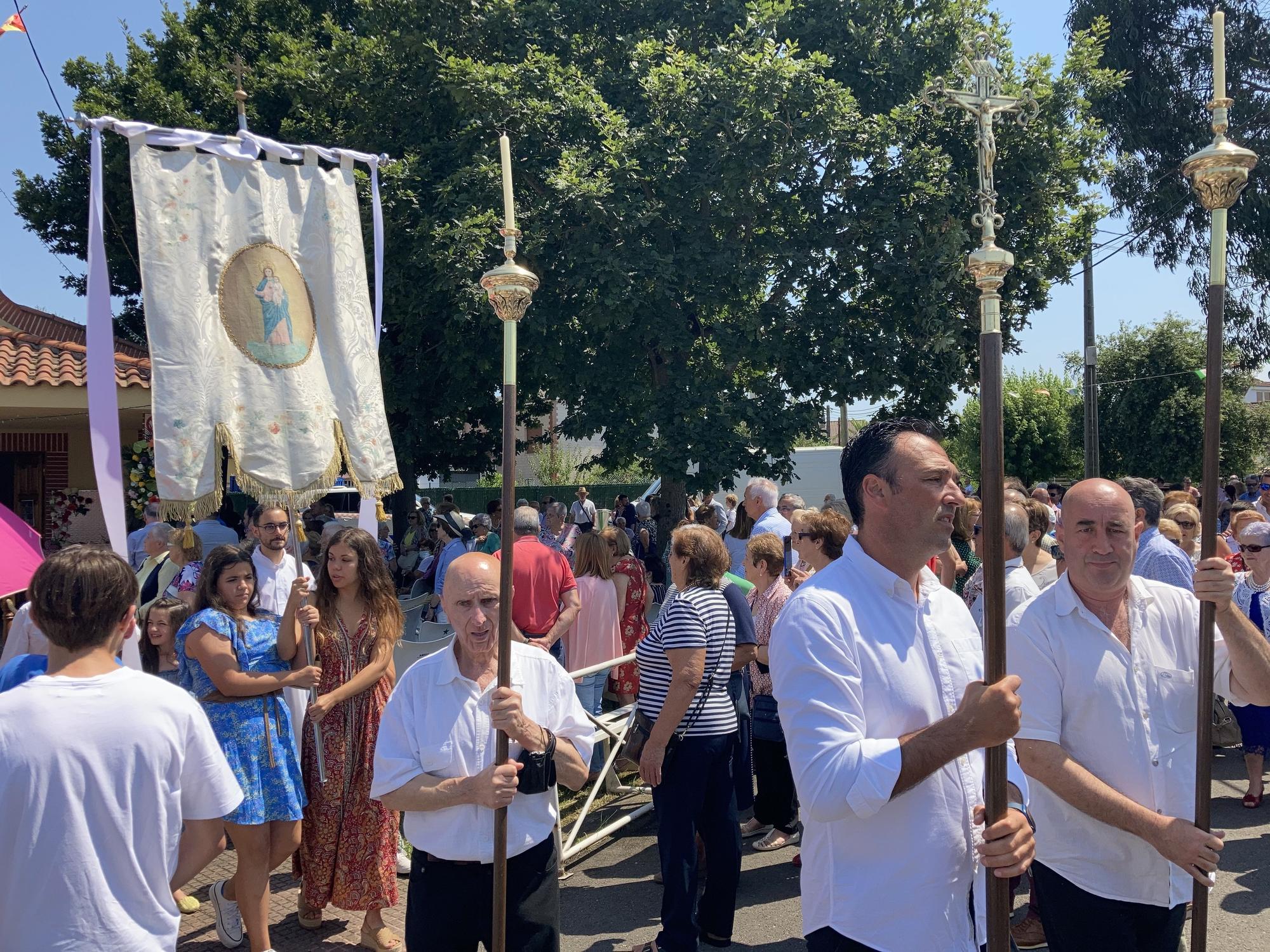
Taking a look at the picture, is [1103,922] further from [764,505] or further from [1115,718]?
[764,505]

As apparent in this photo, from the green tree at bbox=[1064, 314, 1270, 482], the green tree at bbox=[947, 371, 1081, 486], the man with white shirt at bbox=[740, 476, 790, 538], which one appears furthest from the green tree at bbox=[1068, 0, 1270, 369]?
the man with white shirt at bbox=[740, 476, 790, 538]

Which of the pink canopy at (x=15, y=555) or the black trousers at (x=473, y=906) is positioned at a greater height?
the pink canopy at (x=15, y=555)

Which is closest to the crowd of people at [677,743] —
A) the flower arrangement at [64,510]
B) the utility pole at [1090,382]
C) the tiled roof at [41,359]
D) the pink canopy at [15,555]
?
the pink canopy at [15,555]

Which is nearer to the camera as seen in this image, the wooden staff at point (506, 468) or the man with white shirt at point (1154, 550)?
the wooden staff at point (506, 468)

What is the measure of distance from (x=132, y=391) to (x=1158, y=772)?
37.5 feet

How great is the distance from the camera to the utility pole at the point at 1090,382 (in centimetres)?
2075

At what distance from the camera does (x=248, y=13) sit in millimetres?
19250

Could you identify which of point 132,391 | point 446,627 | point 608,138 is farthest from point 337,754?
point 608,138

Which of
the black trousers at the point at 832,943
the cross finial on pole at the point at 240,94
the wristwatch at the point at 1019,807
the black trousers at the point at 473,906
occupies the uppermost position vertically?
the cross finial on pole at the point at 240,94

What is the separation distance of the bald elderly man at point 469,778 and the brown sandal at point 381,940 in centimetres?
169

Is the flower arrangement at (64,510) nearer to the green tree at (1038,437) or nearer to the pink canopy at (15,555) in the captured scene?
the pink canopy at (15,555)

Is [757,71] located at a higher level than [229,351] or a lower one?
higher

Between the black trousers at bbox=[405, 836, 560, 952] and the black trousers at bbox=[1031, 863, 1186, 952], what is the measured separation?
1503mm

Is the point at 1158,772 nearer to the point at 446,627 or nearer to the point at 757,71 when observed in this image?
the point at 446,627
